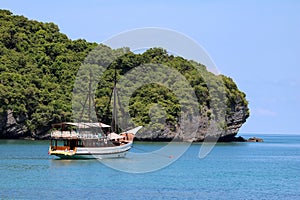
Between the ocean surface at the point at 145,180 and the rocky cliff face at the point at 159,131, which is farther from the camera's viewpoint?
the rocky cliff face at the point at 159,131

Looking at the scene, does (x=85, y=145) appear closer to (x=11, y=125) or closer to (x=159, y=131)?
(x=11, y=125)

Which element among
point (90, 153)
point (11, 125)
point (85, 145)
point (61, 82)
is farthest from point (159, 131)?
point (90, 153)

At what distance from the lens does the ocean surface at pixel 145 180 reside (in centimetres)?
4328

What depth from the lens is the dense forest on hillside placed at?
10556 cm

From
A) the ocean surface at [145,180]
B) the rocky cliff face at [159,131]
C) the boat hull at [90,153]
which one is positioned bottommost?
the ocean surface at [145,180]

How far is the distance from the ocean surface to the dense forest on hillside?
32.5 meters

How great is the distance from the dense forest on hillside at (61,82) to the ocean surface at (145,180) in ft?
107

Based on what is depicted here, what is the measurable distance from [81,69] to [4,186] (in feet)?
240

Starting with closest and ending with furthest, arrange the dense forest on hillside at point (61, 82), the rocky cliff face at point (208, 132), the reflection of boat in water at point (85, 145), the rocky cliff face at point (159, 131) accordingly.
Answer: the reflection of boat in water at point (85, 145) < the rocky cliff face at point (159, 131) < the dense forest on hillside at point (61, 82) < the rocky cliff face at point (208, 132)

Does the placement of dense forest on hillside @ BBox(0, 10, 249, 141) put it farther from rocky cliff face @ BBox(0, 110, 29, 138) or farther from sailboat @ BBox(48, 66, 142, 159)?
sailboat @ BBox(48, 66, 142, 159)

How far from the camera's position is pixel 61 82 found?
117 metres

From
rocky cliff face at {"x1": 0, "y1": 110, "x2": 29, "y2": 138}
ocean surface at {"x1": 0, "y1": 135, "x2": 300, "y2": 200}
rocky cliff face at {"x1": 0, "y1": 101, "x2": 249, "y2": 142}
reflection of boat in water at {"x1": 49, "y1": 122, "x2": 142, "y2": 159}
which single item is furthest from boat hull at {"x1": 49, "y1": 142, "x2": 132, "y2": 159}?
rocky cliff face at {"x1": 0, "y1": 110, "x2": 29, "y2": 138}

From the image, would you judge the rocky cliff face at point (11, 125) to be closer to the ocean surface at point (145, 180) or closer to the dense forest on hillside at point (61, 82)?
the dense forest on hillside at point (61, 82)

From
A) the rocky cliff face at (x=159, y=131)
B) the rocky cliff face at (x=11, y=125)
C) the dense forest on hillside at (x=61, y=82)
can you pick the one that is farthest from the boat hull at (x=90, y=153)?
the rocky cliff face at (x=11, y=125)
